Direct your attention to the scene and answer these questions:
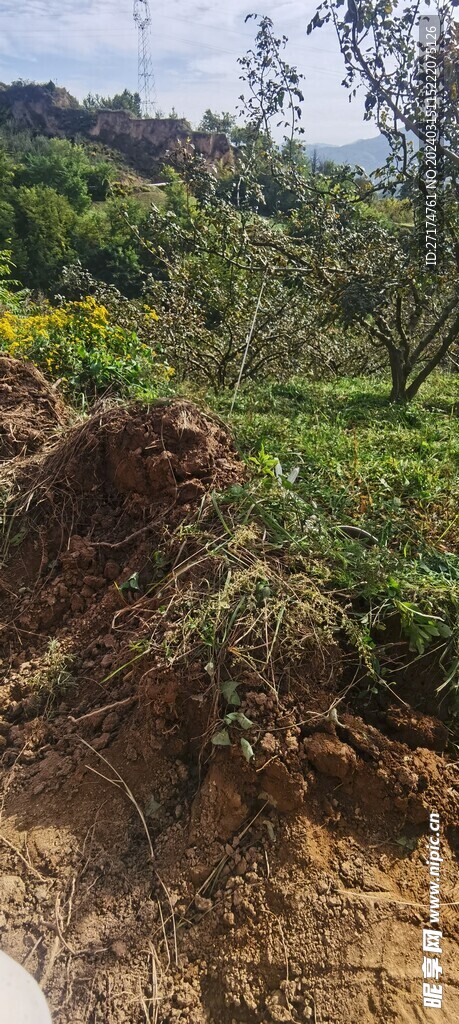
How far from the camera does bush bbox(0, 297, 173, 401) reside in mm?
4031

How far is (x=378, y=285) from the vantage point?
449 centimetres

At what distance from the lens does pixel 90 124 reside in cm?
6259

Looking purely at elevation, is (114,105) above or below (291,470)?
above

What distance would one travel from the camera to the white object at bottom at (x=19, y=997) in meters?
1.44

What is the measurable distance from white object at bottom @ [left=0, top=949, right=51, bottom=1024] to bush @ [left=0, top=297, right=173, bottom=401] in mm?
2749

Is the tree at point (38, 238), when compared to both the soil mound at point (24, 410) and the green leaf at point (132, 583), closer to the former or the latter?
the soil mound at point (24, 410)

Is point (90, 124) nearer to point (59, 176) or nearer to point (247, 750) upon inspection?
point (59, 176)

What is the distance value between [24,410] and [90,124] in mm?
74005

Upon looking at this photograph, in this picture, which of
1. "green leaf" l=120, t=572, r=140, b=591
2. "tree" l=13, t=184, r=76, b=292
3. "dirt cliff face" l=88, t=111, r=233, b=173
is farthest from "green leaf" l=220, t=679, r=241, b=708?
"dirt cliff face" l=88, t=111, r=233, b=173

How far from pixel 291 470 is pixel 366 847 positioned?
1668mm

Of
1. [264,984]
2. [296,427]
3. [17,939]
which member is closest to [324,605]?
[264,984]

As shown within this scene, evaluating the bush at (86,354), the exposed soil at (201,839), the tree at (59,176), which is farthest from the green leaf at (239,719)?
the tree at (59,176)

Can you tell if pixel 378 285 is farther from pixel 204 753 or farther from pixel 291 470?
pixel 204 753

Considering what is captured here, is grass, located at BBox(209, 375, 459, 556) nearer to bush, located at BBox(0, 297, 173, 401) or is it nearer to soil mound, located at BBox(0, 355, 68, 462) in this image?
bush, located at BBox(0, 297, 173, 401)
